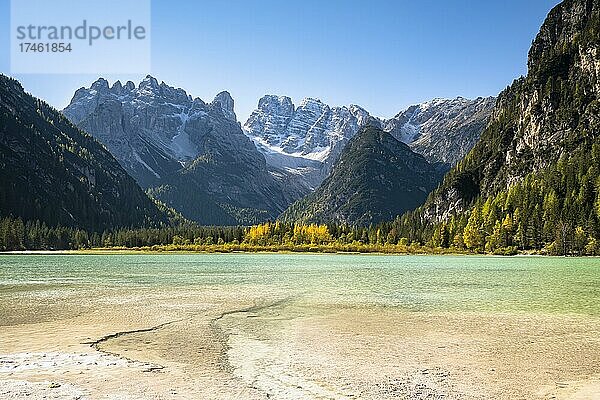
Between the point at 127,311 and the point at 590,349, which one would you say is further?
the point at 127,311

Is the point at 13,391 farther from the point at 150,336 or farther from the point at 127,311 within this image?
the point at 127,311

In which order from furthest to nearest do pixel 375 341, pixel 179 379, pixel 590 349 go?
pixel 375 341, pixel 590 349, pixel 179 379

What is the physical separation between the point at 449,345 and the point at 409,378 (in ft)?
20.2

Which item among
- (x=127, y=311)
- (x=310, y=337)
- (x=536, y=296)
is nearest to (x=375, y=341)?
(x=310, y=337)

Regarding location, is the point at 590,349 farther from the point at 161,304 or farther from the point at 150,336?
the point at 161,304

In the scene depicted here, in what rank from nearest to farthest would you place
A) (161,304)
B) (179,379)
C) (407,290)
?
(179,379) < (161,304) < (407,290)

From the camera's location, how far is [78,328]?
87.8ft

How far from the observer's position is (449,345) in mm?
23000

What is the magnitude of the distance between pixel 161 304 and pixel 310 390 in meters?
23.5

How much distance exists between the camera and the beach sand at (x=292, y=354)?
53.0ft

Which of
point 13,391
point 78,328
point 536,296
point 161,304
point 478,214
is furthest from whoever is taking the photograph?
point 478,214

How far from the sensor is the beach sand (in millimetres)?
16141

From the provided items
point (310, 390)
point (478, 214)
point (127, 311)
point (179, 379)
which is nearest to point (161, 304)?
point (127, 311)

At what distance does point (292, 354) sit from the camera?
2127cm
